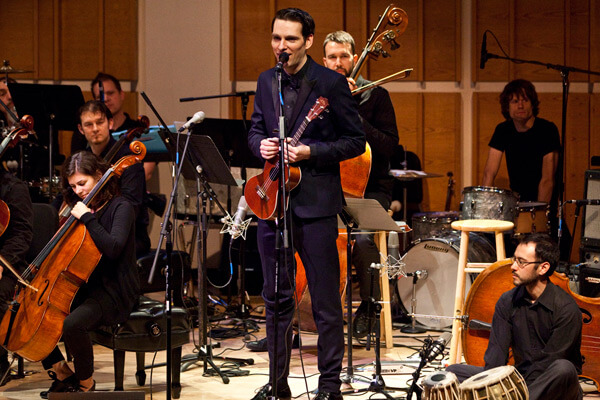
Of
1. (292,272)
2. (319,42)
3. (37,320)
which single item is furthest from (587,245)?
(319,42)

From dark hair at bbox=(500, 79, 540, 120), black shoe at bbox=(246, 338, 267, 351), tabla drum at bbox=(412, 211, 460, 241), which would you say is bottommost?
black shoe at bbox=(246, 338, 267, 351)

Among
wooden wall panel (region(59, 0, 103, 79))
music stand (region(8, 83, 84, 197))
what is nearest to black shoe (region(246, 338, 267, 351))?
music stand (region(8, 83, 84, 197))

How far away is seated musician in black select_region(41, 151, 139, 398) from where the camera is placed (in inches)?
158

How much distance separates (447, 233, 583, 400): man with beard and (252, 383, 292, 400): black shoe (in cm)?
84

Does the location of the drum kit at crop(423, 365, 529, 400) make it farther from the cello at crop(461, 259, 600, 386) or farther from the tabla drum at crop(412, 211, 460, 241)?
the tabla drum at crop(412, 211, 460, 241)

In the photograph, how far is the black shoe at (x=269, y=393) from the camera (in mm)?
3898

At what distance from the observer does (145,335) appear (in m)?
4.19

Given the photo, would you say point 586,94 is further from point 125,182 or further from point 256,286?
point 125,182

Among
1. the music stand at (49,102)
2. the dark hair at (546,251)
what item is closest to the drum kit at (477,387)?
the dark hair at (546,251)

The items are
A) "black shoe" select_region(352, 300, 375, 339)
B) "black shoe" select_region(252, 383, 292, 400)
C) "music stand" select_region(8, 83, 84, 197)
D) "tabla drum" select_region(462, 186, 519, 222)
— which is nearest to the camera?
"black shoe" select_region(252, 383, 292, 400)

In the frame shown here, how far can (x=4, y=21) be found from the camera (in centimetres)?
793

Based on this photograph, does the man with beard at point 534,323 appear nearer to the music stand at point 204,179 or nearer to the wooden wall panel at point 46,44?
the music stand at point 204,179

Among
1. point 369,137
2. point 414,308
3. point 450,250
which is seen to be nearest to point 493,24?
point 450,250

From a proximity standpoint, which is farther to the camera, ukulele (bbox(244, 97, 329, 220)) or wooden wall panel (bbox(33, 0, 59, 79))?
wooden wall panel (bbox(33, 0, 59, 79))
